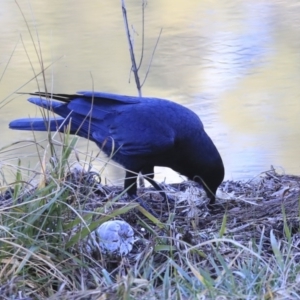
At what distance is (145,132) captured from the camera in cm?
362

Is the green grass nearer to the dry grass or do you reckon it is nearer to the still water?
the dry grass

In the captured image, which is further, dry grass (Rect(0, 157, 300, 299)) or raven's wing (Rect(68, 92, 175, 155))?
raven's wing (Rect(68, 92, 175, 155))

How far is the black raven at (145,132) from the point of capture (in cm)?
356

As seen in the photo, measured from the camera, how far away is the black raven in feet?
11.7

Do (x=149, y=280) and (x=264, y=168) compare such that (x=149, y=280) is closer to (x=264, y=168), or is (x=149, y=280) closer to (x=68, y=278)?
(x=68, y=278)

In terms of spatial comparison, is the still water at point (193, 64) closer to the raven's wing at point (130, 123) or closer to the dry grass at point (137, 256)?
the raven's wing at point (130, 123)

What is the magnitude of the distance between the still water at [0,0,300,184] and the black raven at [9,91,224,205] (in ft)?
1.56

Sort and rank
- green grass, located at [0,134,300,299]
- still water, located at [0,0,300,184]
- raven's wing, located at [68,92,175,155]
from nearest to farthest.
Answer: green grass, located at [0,134,300,299], raven's wing, located at [68,92,175,155], still water, located at [0,0,300,184]

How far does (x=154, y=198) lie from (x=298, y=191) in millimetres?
784

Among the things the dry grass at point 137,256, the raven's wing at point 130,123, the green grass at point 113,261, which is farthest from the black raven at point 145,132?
the green grass at point 113,261

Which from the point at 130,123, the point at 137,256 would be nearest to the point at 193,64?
the point at 130,123

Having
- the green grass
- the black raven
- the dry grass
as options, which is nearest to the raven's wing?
the black raven

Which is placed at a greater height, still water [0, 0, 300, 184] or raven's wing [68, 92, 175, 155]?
raven's wing [68, 92, 175, 155]

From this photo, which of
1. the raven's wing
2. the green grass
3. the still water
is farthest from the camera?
the still water
